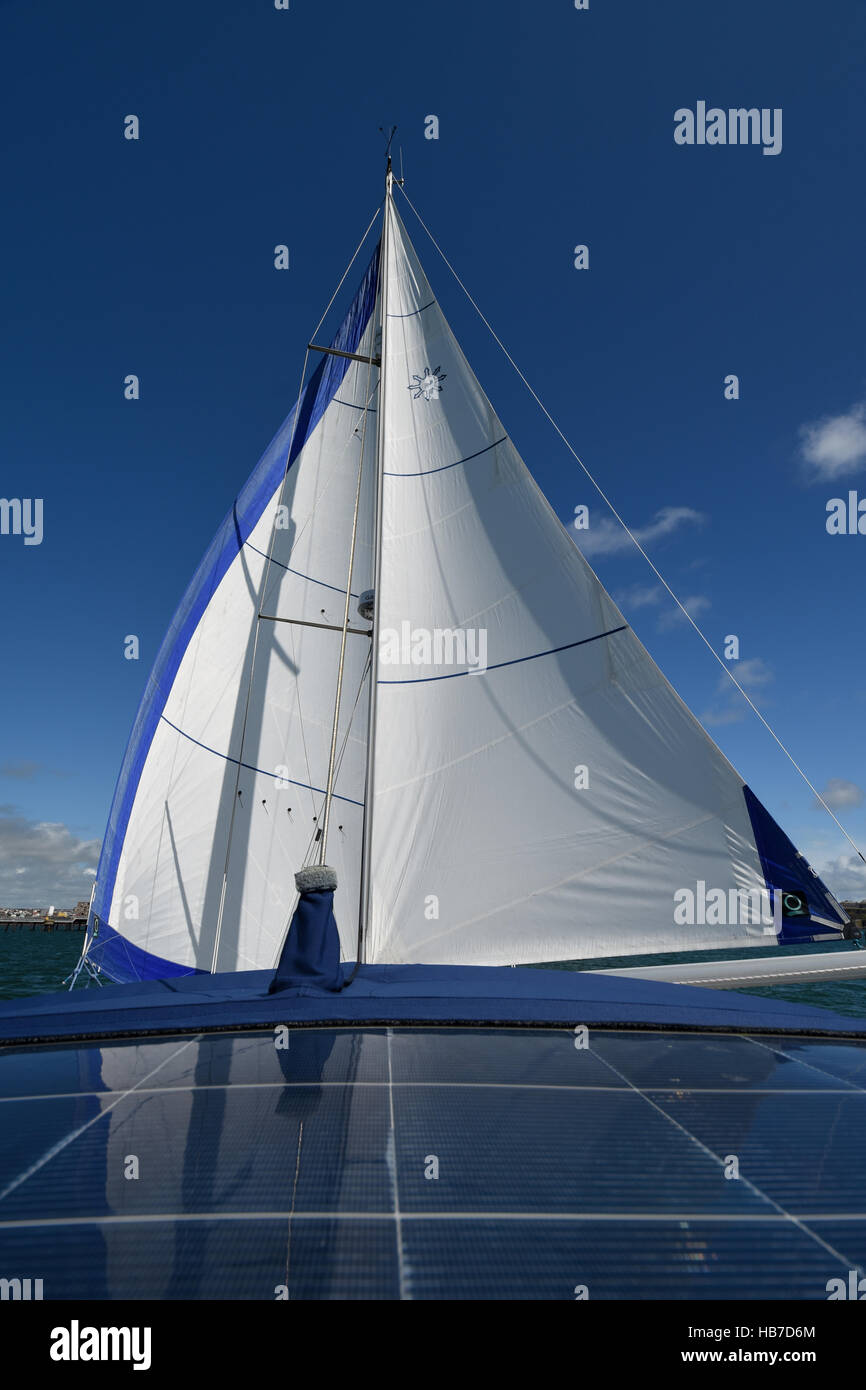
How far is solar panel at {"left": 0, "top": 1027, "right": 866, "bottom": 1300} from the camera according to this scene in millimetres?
1670

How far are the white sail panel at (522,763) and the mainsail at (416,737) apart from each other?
2 centimetres

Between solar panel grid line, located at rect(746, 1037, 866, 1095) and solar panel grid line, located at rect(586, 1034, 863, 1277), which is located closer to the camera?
solar panel grid line, located at rect(586, 1034, 863, 1277)

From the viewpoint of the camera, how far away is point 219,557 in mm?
10938

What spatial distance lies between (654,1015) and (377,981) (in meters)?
1.96

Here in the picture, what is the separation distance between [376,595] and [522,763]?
2.47 m

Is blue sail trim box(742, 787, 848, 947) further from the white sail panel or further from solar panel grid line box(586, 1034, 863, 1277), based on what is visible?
solar panel grid line box(586, 1034, 863, 1277)

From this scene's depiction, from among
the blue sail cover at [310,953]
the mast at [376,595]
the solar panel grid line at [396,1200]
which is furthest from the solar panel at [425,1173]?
the mast at [376,595]

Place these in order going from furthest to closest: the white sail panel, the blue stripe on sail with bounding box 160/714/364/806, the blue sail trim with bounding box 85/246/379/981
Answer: the blue sail trim with bounding box 85/246/379/981 < the blue stripe on sail with bounding box 160/714/364/806 < the white sail panel

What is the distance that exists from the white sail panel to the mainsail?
2 centimetres

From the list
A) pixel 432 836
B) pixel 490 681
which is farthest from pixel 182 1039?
pixel 490 681

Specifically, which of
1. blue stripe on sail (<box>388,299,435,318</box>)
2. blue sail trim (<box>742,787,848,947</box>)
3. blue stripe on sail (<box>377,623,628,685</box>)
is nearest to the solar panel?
blue sail trim (<box>742,787,848,947</box>)

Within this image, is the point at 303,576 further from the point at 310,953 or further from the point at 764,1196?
the point at 764,1196
